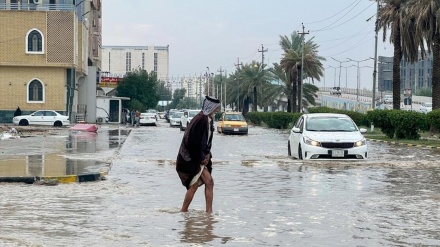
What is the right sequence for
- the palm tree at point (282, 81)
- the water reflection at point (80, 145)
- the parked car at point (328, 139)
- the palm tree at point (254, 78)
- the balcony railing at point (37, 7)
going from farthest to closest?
the palm tree at point (254, 78) → the palm tree at point (282, 81) → the balcony railing at point (37, 7) → the water reflection at point (80, 145) → the parked car at point (328, 139)

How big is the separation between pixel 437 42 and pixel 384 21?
25.0 ft

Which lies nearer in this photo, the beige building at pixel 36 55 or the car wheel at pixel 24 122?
the car wheel at pixel 24 122

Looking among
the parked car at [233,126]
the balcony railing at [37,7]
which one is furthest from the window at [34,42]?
the parked car at [233,126]

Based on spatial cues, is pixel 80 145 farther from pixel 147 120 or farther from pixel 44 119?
pixel 147 120

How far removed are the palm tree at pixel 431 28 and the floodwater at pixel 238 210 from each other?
2726 cm

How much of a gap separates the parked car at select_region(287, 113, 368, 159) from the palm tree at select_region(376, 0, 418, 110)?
2654cm

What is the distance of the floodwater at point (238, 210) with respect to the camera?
1012 centimetres

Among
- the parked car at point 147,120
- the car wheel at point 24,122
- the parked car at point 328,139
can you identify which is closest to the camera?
the parked car at point 328,139

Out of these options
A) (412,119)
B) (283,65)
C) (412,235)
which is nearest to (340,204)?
(412,235)

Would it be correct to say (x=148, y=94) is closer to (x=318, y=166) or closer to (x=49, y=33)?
(x=49, y=33)

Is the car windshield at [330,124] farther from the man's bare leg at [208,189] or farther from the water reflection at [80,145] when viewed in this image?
the man's bare leg at [208,189]

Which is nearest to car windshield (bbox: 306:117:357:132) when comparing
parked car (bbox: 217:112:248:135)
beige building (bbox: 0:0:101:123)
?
parked car (bbox: 217:112:248:135)

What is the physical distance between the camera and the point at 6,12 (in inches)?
2667

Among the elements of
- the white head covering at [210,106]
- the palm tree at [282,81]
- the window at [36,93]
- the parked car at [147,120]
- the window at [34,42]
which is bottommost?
the parked car at [147,120]
